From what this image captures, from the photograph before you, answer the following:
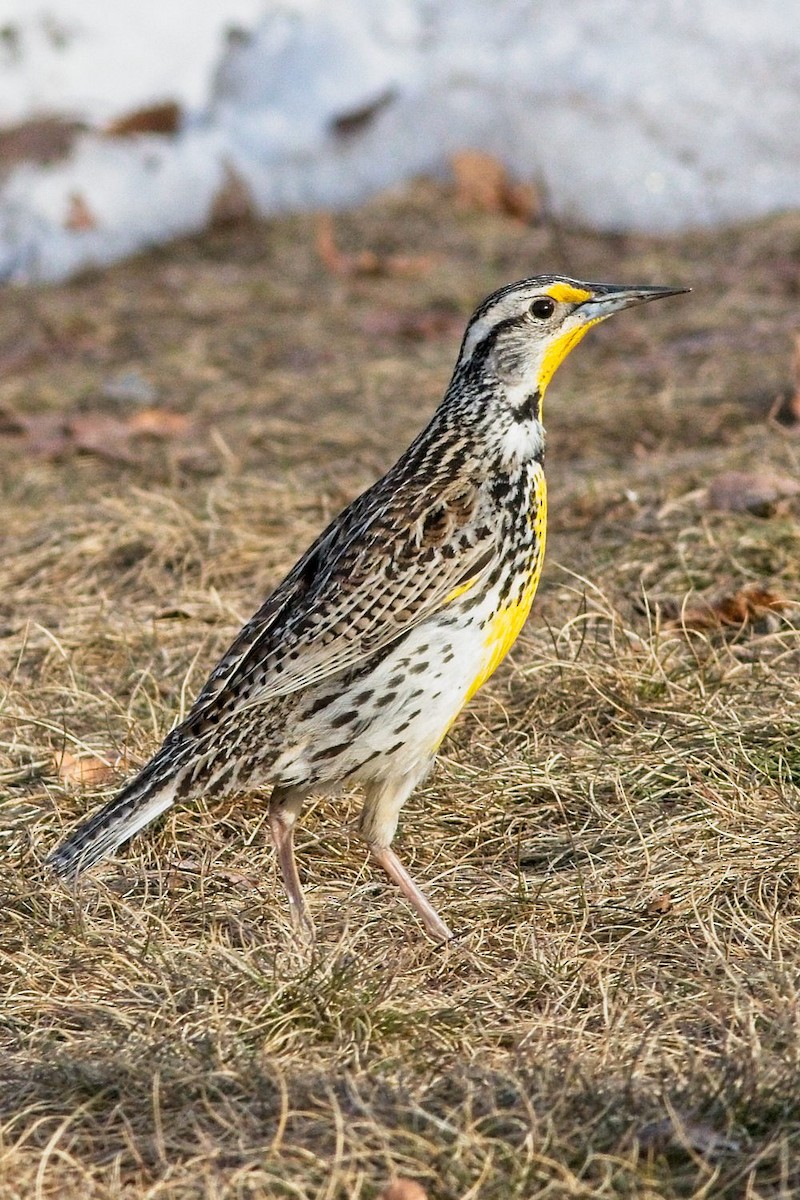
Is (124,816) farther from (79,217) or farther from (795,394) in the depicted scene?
(79,217)

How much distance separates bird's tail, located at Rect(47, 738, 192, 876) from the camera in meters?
4.59

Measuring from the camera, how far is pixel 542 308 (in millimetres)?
5145

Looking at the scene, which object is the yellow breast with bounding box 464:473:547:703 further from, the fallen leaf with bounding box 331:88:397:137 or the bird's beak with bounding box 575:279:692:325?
the fallen leaf with bounding box 331:88:397:137

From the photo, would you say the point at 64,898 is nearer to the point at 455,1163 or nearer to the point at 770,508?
the point at 455,1163

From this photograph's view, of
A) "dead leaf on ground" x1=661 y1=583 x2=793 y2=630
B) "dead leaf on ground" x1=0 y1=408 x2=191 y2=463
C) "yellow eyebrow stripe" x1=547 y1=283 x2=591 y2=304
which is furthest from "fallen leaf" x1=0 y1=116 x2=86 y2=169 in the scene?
"yellow eyebrow stripe" x1=547 y1=283 x2=591 y2=304

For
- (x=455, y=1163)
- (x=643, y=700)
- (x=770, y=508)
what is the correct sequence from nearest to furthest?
1. (x=455, y=1163)
2. (x=643, y=700)
3. (x=770, y=508)

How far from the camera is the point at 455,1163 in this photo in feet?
11.0

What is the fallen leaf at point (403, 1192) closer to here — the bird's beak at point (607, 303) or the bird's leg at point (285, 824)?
the bird's leg at point (285, 824)

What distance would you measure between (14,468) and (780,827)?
16.1ft

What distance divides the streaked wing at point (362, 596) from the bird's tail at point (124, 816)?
0.17 metres

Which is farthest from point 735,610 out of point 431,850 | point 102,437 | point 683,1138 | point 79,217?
point 79,217

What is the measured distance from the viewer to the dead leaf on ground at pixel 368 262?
11.9 meters

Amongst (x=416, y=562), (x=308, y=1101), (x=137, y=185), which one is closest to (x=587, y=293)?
(x=416, y=562)

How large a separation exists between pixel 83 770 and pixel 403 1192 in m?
2.34
